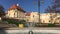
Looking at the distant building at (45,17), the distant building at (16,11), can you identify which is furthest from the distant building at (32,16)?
the distant building at (16,11)

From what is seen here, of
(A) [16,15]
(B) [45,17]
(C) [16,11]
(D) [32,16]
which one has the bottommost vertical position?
(B) [45,17]

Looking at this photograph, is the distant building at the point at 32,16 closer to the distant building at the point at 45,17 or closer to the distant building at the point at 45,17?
the distant building at the point at 45,17

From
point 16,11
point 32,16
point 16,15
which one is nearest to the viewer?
point 32,16

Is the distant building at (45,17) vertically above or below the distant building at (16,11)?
below

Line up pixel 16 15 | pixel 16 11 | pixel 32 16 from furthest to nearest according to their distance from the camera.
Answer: pixel 16 11 → pixel 16 15 → pixel 32 16

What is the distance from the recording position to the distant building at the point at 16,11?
67.5 feet

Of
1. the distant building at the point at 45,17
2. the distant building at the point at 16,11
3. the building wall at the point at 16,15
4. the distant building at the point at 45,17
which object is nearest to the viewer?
the distant building at the point at 45,17

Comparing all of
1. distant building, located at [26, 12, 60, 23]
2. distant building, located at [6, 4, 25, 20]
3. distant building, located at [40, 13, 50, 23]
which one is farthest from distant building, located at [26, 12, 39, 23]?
distant building, located at [6, 4, 25, 20]

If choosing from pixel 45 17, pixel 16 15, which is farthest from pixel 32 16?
pixel 16 15

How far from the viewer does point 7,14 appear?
20.5 m

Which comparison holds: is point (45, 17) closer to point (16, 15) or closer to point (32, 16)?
point (32, 16)

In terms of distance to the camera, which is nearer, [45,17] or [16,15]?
[45,17]

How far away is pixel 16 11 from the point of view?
73.5 feet

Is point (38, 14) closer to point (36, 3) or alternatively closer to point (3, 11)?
point (36, 3)
